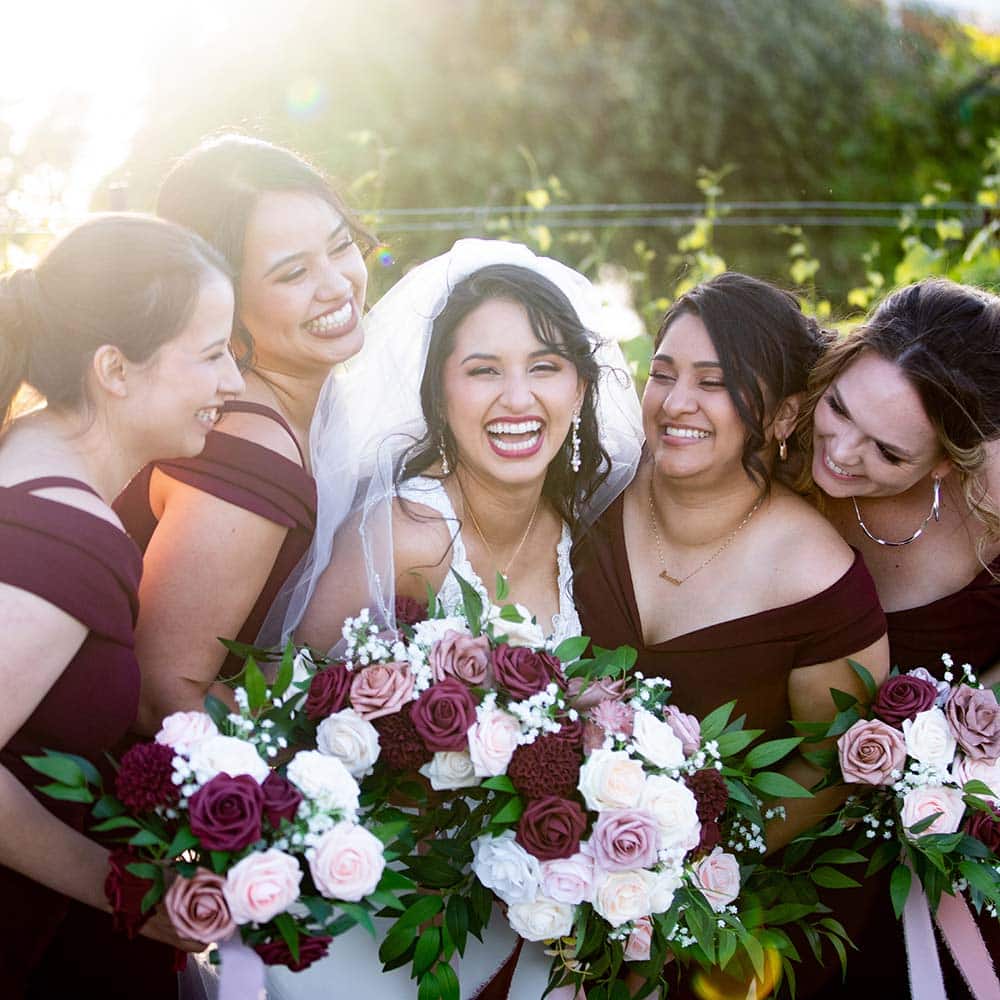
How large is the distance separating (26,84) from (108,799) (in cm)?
336

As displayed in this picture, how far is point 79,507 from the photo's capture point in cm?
243

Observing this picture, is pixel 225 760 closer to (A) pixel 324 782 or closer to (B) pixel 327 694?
(A) pixel 324 782

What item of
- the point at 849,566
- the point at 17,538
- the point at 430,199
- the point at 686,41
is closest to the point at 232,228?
Answer: the point at 17,538

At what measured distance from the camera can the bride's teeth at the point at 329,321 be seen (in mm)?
3441

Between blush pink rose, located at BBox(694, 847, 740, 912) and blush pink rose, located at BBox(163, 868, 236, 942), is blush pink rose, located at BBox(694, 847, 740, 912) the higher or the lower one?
the higher one

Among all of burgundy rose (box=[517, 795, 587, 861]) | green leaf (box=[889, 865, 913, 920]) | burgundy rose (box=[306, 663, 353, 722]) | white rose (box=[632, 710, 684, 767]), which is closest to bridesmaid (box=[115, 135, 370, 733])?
burgundy rose (box=[306, 663, 353, 722])

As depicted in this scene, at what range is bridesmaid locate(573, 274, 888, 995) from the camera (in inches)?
137

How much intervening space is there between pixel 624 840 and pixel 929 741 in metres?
0.96

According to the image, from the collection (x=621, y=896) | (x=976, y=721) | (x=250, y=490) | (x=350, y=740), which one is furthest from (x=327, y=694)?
(x=976, y=721)

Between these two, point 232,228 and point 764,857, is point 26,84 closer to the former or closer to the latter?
point 232,228

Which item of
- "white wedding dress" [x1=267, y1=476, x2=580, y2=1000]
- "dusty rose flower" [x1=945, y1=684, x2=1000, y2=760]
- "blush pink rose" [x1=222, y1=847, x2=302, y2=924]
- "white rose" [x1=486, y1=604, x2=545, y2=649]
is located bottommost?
"white wedding dress" [x1=267, y1=476, x2=580, y2=1000]

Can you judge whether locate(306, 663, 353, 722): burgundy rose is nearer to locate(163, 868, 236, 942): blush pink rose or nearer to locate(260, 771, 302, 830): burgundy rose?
locate(260, 771, 302, 830): burgundy rose

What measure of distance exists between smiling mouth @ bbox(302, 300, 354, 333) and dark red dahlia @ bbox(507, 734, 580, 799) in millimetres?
1388

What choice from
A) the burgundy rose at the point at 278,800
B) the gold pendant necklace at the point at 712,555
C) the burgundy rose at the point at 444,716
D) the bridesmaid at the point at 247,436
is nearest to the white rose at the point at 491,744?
the burgundy rose at the point at 444,716
